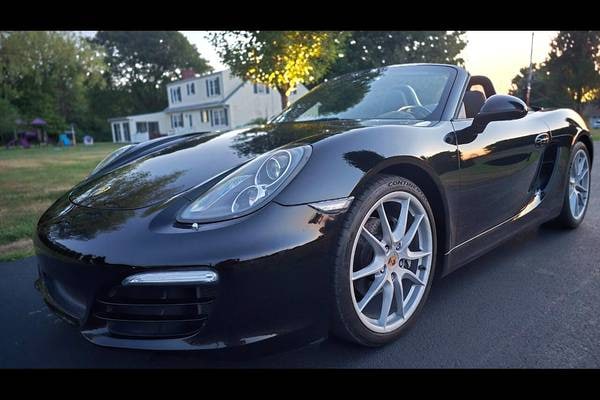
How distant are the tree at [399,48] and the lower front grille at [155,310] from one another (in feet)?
103

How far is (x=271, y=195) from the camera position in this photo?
5.50 feet

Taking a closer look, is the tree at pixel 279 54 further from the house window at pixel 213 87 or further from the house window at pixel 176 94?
the house window at pixel 176 94

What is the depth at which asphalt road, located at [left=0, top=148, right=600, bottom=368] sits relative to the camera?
1.88m

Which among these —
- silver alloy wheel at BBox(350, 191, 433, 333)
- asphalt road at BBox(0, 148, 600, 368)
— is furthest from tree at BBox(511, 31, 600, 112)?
silver alloy wheel at BBox(350, 191, 433, 333)

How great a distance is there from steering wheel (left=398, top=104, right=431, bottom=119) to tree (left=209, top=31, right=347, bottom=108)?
7.59 m

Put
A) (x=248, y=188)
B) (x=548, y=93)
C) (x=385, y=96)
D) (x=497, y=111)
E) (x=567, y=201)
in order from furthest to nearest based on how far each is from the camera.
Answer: (x=548, y=93)
(x=567, y=201)
(x=385, y=96)
(x=497, y=111)
(x=248, y=188)

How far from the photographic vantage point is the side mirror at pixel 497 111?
245cm

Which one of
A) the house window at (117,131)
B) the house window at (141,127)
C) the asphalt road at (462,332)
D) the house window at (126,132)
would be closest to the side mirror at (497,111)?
the asphalt road at (462,332)

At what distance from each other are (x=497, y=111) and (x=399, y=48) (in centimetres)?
3144

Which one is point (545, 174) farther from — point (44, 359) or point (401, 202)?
point (44, 359)

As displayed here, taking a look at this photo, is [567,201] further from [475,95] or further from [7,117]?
[7,117]

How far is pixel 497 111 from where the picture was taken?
2.44 m

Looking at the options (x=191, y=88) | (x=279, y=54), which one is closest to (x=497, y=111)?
(x=279, y=54)
